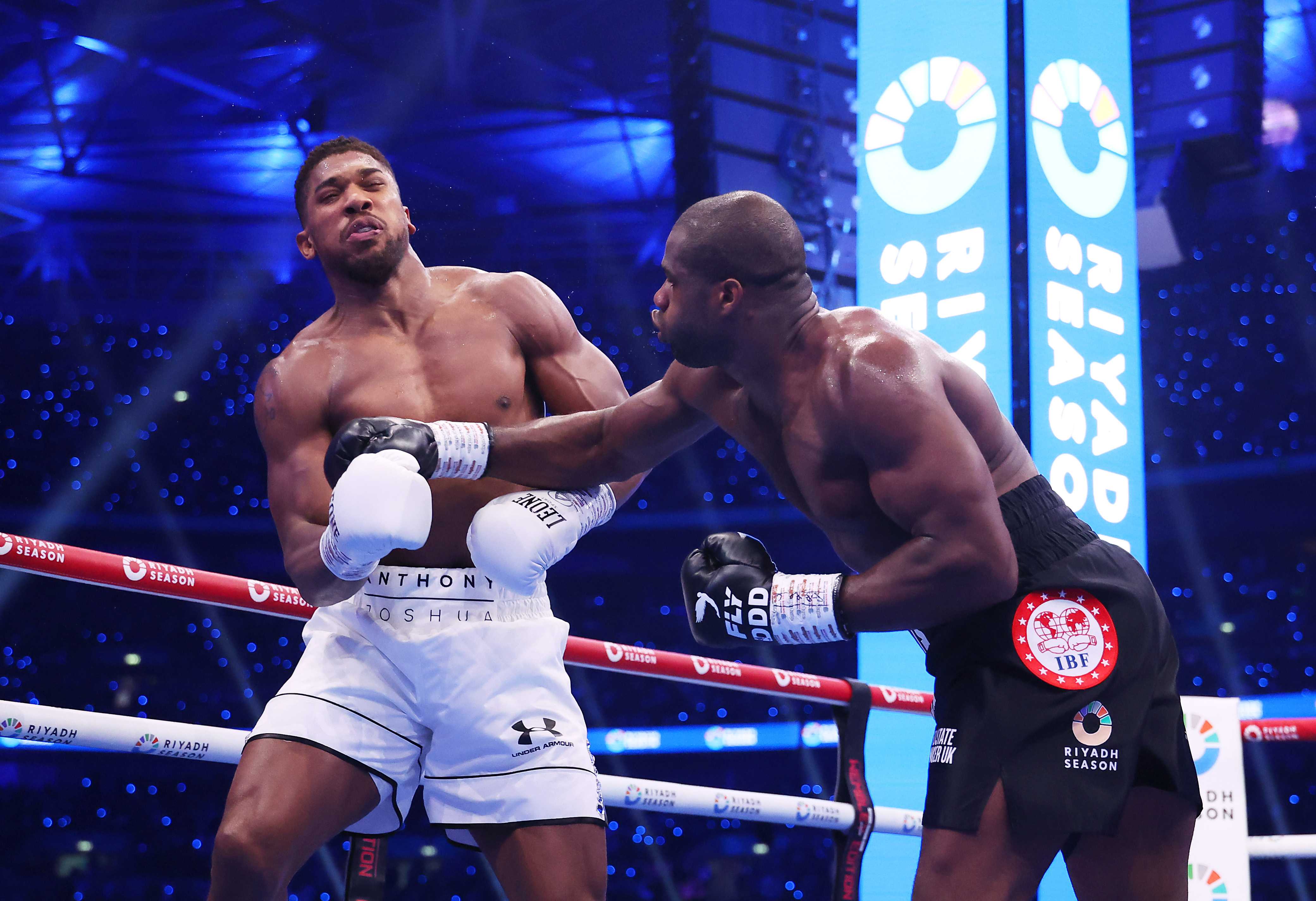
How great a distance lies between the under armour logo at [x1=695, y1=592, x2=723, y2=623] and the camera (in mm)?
1701

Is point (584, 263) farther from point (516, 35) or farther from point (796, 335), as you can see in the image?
point (796, 335)

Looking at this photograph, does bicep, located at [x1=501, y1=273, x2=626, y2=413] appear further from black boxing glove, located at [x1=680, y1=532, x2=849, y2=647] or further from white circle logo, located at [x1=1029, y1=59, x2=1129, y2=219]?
white circle logo, located at [x1=1029, y1=59, x2=1129, y2=219]

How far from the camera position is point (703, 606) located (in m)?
1.72

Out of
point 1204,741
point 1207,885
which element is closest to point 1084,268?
point 1204,741

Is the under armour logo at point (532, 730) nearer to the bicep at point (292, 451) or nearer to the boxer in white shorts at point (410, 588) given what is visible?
the boxer in white shorts at point (410, 588)

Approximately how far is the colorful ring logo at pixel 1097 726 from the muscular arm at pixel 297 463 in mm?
1025

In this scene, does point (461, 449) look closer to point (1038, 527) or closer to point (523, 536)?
point (523, 536)

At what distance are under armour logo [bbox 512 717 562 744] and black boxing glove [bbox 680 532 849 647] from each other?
256 millimetres

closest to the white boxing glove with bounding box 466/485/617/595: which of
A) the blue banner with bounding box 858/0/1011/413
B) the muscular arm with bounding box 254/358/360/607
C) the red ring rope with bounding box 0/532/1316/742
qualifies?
the muscular arm with bounding box 254/358/360/607

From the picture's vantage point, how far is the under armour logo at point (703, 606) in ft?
5.58

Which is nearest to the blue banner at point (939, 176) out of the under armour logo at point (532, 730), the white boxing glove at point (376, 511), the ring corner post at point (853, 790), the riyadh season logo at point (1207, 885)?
the ring corner post at point (853, 790)

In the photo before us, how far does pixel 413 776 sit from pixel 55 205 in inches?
363

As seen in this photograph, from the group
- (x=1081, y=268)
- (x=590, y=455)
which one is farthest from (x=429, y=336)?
(x=1081, y=268)

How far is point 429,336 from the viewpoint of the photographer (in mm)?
2094
